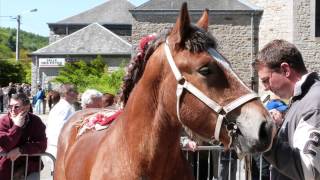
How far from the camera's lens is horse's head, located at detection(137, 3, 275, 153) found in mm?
2678

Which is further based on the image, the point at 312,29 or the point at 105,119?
the point at 312,29

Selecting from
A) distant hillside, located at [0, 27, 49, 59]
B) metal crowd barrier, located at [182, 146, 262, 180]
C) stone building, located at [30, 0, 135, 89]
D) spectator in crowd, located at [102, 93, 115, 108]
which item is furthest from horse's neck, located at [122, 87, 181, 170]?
distant hillside, located at [0, 27, 49, 59]

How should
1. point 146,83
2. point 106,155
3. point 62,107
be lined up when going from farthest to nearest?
point 62,107 < point 106,155 < point 146,83

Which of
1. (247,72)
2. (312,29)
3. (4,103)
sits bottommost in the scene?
(4,103)

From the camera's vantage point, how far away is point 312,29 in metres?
27.1

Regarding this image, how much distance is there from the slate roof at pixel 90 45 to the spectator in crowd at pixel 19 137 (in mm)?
36879

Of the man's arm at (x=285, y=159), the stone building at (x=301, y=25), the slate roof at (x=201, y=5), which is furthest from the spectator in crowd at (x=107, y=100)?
the slate roof at (x=201, y=5)

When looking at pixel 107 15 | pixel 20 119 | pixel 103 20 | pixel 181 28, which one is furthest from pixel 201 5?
pixel 181 28

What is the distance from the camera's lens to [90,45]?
44031 mm

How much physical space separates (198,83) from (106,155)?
37.7 inches

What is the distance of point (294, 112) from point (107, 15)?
178 feet

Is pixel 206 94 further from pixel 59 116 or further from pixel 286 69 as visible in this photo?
pixel 59 116

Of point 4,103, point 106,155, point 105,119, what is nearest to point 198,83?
point 106,155

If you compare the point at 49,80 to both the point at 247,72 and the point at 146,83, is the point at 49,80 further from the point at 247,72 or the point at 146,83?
the point at 146,83
